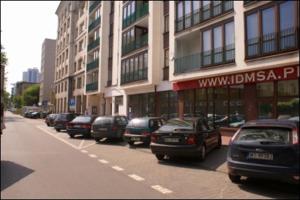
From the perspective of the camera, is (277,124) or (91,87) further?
(91,87)

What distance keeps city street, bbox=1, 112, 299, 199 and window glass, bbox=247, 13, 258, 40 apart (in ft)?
25.1

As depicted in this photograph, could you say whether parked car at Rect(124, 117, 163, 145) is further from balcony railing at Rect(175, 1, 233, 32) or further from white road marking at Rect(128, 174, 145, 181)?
balcony railing at Rect(175, 1, 233, 32)

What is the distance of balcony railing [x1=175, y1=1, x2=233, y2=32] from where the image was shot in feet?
62.0

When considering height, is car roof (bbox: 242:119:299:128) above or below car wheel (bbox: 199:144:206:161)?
above

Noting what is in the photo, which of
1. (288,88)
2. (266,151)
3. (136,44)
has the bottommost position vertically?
(266,151)

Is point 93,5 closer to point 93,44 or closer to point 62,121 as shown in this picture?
point 93,44

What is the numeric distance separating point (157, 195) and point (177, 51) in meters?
17.4

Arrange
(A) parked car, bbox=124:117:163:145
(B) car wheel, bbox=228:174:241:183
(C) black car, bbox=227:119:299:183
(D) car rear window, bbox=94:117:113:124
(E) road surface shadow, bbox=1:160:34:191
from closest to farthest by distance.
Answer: (C) black car, bbox=227:119:299:183 → (E) road surface shadow, bbox=1:160:34:191 → (B) car wheel, bbox=228:174:241:183 → (A) parked car, bbox=124:117:163:145 → (D) car rear window, bbox=94:117:113:124

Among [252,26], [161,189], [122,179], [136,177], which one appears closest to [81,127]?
[252,26]

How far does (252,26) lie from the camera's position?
55.7ft

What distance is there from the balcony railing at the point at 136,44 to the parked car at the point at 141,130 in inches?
498

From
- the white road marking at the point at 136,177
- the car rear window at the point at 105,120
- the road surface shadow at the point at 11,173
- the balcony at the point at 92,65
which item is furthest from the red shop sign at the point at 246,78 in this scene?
the balcony at the point at 92,65

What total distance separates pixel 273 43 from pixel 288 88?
2.24 metres

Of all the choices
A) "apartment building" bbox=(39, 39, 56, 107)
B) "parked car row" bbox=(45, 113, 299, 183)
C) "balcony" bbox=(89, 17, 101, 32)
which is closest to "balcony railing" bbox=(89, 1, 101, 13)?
"balcony" bbox=(89, 17, 101, 32)
